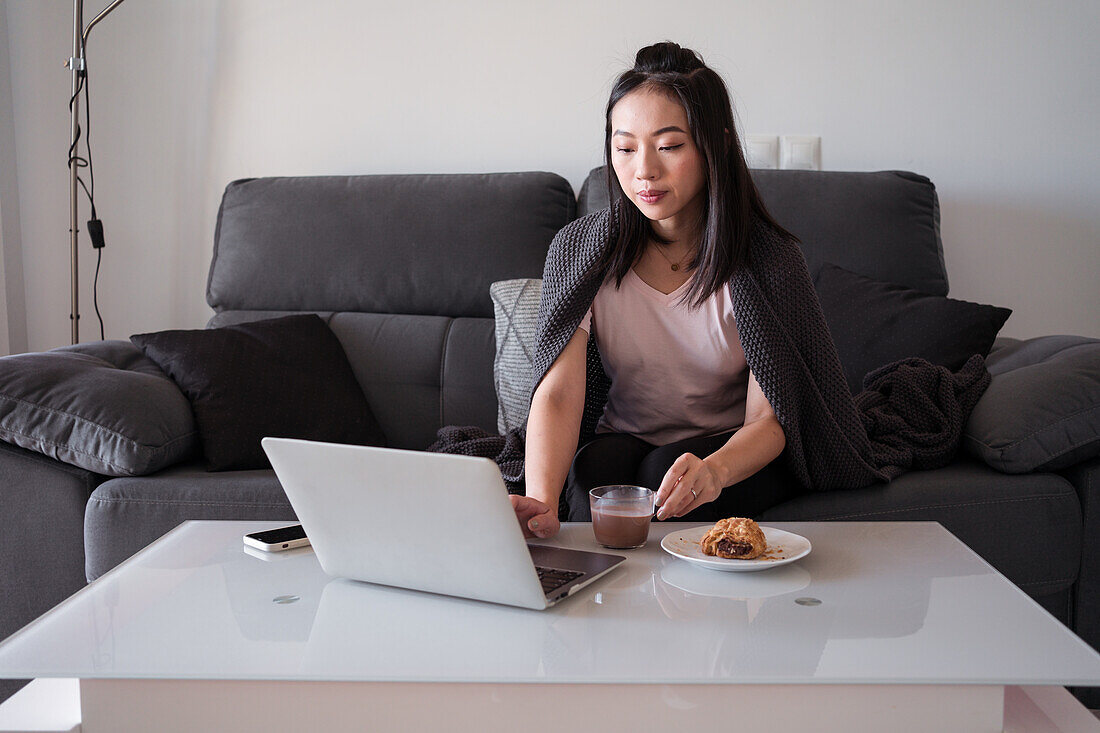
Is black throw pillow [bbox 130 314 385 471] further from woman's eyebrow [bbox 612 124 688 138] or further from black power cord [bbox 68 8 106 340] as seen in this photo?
woman's eyebrow [bbox 612 124 688 138]

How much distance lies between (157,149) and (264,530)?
Result: 5.52 ft

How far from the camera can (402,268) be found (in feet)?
6.99

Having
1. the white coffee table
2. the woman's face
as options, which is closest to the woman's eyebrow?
the woman's face

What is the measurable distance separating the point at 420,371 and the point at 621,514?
3.60 ft

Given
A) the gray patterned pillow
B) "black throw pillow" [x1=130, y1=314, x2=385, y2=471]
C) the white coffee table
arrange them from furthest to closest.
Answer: the gray patterned pillow < "black throw pillow" [x1=130, y1=314, x2=385, y2=471] < the white coffee table

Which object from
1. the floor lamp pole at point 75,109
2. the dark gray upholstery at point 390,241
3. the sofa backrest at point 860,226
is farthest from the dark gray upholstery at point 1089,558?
the floor lamp pole at point 75,109

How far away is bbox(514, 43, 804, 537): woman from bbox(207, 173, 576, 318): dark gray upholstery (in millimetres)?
543

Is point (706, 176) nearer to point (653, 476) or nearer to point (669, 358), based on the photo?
point (669, 358)

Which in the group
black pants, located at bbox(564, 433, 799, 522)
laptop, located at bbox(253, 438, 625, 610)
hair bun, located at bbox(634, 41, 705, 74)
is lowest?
black pants, located at bbox(564, 433, 799, 522)

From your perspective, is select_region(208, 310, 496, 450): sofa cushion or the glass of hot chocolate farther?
select_region(208, 310, 496, 450): sofa cushion

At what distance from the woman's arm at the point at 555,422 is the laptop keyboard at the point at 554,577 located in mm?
259

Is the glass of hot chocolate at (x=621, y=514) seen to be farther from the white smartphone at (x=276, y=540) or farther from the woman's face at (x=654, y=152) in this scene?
the woman's face at (x=654, y=152)

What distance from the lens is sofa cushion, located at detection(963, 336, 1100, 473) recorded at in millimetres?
1496

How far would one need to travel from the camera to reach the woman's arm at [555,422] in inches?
51.3
